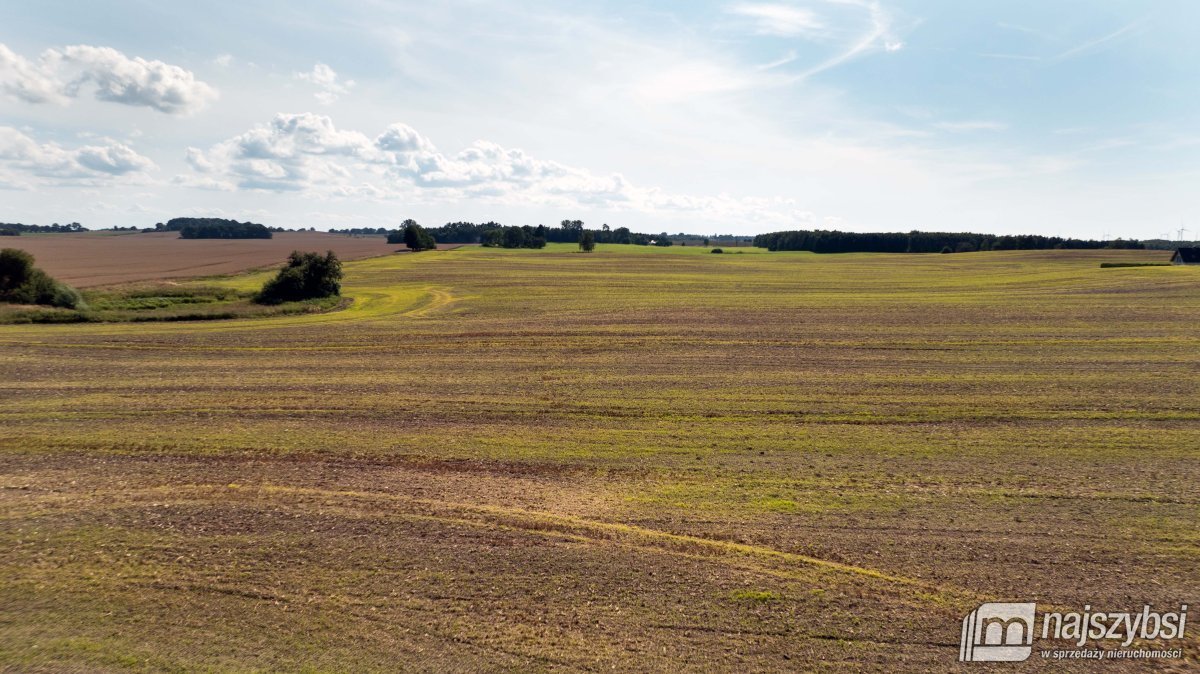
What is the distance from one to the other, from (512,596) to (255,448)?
10785mm

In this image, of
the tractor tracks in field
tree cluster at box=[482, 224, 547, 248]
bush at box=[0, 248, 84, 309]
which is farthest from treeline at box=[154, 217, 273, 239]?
the tractor tracks in field

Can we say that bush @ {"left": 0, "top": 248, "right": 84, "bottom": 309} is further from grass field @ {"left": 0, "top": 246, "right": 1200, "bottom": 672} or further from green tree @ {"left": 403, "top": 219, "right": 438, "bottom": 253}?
green tree @ {"left": 403, "top": 219, "right": 438, "bottom": 253}

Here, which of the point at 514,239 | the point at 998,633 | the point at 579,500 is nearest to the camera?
the point at 998,633

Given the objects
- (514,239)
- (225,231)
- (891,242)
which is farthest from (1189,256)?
(225,231)

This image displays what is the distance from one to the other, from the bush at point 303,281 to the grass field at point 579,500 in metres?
18.3

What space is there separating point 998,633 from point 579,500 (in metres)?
8.02

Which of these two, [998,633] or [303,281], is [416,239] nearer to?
Answer: [303,281]

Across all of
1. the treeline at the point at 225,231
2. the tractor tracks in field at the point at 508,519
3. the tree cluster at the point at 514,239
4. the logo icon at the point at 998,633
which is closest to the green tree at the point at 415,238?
the tree cluster at the point at 514,239

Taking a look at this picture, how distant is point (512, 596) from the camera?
33.8 ft

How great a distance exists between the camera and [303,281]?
165 ft

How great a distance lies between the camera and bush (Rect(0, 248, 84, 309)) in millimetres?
42844

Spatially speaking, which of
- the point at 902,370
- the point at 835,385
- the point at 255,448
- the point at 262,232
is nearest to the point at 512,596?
the point at 255,448

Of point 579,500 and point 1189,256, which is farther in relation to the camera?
point 1189,256

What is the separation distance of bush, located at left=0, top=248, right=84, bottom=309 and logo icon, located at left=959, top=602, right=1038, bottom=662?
177ft
